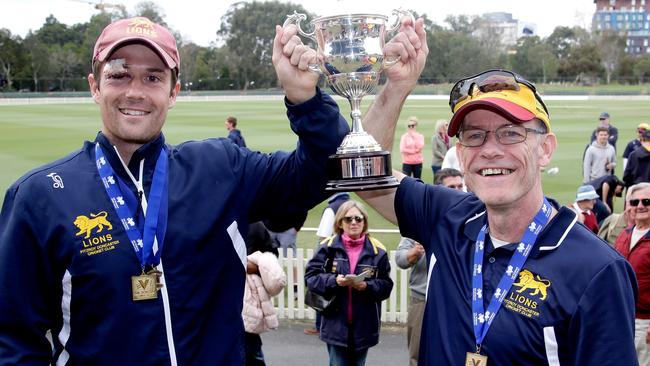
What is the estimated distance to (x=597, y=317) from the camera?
2152mm

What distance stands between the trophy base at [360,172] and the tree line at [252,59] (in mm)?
70451

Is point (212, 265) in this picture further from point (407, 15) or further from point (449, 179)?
point (449, 179)

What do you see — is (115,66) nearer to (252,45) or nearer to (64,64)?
(64,64)

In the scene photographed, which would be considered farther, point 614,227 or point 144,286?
point 614,227

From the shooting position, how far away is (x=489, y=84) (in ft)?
8.26

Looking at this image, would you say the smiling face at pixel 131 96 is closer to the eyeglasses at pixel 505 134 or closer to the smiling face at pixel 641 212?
the eyeglasses at pixel 505 134

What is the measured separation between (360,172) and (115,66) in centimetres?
98

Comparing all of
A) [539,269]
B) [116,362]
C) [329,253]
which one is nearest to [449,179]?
[329,253]

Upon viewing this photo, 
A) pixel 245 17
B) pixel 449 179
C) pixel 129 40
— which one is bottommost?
pixel 449 179

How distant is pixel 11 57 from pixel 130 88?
7854cm

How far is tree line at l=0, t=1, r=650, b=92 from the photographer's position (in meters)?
74.5

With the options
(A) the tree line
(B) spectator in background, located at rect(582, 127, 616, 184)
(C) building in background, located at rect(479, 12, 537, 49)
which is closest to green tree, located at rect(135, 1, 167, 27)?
(A) the tree line

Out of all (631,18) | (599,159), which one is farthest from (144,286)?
(631,18)

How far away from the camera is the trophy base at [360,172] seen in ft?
8.47
